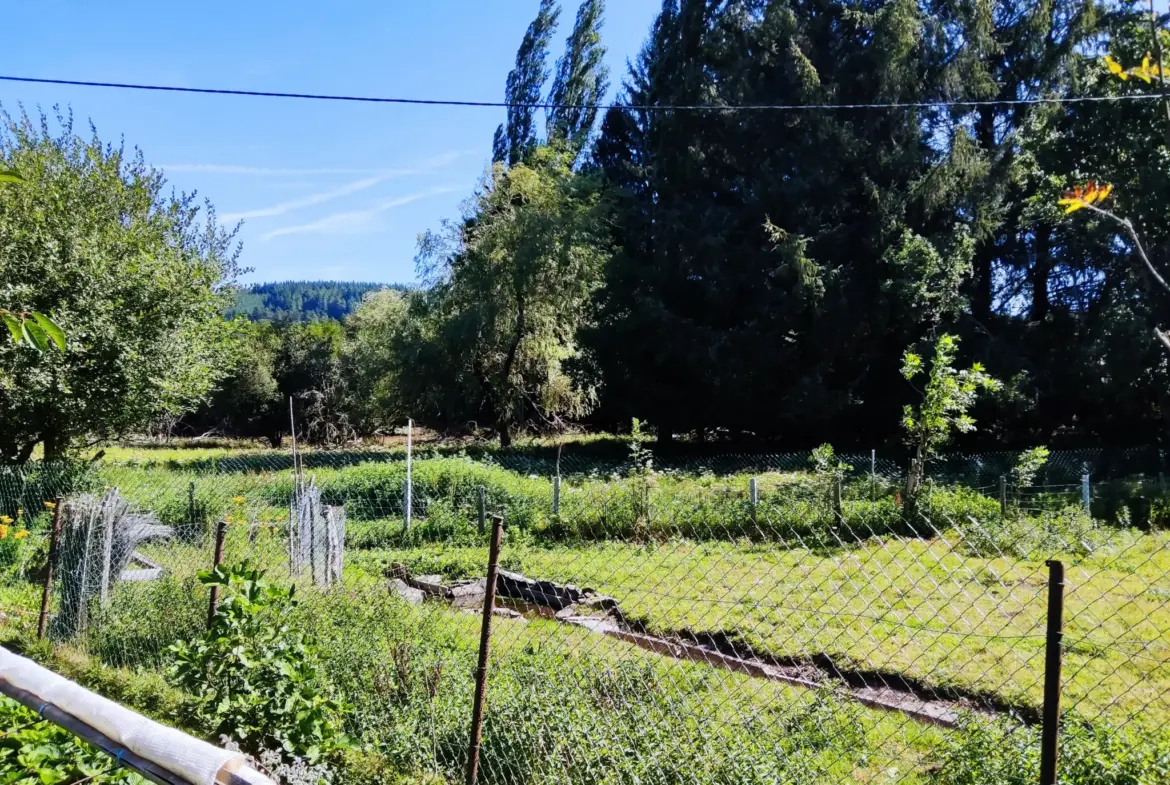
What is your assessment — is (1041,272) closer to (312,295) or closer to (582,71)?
(582,71)

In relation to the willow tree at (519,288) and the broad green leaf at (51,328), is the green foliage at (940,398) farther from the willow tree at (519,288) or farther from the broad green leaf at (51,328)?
the willow tree at (519,288)

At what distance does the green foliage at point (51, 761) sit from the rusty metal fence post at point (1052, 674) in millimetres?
3017

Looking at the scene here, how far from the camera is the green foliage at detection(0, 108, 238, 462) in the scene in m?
12.3

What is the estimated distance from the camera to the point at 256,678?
3.98 m

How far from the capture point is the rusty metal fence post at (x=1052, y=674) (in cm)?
233

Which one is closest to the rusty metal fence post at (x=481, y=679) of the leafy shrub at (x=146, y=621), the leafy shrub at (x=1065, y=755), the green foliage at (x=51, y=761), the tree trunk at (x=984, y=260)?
the green foliage at (x=51, y=761)

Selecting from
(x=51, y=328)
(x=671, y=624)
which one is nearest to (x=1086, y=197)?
(x=51, y=328)

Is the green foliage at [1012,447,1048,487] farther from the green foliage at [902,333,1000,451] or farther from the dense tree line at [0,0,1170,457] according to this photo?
the dense tree line at [0,0,1170,457]

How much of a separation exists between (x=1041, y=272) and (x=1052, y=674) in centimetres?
2436

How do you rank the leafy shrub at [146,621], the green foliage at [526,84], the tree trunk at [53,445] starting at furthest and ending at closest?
the green foliage at [526,84]
the tree trunk at [53,445]
the leafy shrub at [146,621]

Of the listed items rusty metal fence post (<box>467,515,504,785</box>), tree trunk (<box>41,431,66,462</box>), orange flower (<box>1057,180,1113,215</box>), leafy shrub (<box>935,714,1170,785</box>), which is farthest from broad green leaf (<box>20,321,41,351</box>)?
tree trunk (<box>41,431,66,462</box>)

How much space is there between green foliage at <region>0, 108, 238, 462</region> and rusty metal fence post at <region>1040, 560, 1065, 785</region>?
11784 millimetres

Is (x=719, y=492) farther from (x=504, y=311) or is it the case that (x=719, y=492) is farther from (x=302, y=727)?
(x=504, y=311)

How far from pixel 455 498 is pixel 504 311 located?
37.5 feet
